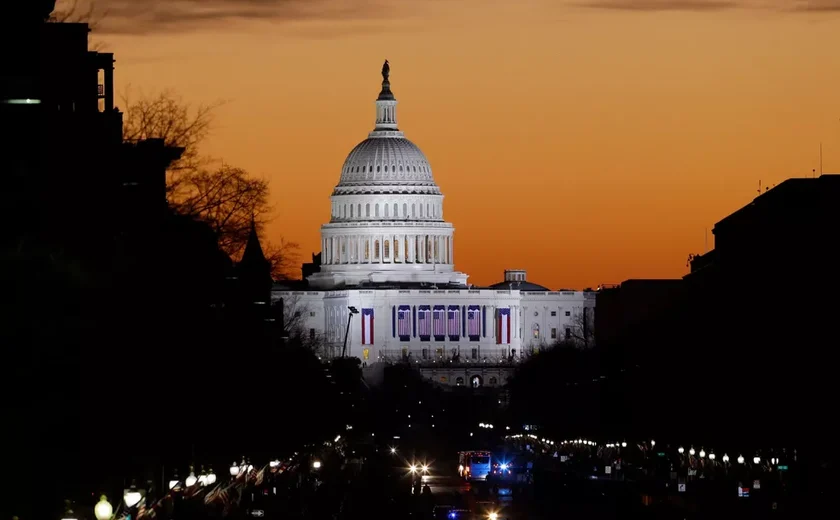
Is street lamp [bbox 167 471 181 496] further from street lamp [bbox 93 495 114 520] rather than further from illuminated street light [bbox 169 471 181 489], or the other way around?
street lamp [bbox 93 495 114 520]

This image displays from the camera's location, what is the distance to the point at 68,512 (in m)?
37.7

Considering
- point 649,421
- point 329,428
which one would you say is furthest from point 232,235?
point 329,428

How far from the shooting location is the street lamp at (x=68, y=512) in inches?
1479

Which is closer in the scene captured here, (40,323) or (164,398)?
(40,323)

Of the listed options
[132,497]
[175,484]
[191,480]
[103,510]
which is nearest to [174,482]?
[175,484]

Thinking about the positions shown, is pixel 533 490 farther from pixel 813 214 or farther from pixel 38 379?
pixel 38 379

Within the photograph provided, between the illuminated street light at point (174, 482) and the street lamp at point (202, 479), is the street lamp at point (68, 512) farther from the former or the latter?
the street lamp at point (202, 479)

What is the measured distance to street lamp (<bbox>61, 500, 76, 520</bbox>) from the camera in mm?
37562

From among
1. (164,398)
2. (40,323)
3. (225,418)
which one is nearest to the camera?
(40,323)

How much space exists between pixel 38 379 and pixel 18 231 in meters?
2.02

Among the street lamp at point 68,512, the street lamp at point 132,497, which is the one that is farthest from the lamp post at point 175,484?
the street lamp at point 68,512

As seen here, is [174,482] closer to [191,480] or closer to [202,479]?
[191,480]

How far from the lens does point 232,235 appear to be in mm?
71438

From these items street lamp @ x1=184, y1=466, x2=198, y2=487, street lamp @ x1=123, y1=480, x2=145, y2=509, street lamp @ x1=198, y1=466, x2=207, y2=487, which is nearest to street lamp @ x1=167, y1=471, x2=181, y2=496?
street lamp @ x1=184, y1=466, x2=198, y2=487
